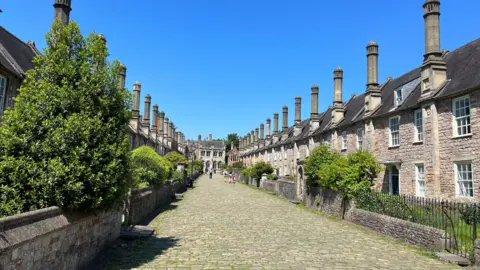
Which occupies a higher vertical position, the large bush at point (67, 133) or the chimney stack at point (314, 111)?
the chimney stack at point (314, 111)

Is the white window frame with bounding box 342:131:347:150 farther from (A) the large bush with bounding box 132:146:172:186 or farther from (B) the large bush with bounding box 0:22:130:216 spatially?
(B) the large bush with bounding box 0:22:130:216

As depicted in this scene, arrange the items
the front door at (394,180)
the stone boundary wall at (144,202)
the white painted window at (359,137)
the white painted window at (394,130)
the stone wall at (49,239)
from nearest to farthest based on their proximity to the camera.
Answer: the stone wall at (49,239), the stone boundary wall at (144,202), the white painted window at (394,130), the front door at (394,180), the white painted window at (359,137)

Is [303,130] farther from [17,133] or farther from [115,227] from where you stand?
[17,133]

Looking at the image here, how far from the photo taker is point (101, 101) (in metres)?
7.16

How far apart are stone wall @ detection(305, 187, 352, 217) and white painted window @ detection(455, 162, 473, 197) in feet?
18.9

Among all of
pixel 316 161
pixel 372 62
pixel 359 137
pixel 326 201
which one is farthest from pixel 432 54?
pixel 326 201

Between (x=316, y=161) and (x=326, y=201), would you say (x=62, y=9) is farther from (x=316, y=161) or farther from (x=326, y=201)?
(x=326, y=201)

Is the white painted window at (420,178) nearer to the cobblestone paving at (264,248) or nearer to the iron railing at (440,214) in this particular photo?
the iron railing at (440,214)

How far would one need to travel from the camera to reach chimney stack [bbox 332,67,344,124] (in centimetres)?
3088

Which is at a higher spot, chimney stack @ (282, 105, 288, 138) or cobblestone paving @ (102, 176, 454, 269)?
chimney stack @ (282, 105, 288, 138)

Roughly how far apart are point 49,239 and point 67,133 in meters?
1.96

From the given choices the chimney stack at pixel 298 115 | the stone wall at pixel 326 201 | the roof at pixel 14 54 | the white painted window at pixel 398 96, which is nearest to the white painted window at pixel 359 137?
the white painted window at pixel 398 96

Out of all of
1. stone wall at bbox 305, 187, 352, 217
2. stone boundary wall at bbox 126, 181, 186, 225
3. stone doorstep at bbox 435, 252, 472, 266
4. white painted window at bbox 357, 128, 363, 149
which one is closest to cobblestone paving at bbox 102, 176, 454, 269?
stone doorstep at bbox 435, 252, 472, 266

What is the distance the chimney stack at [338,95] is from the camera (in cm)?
3088
